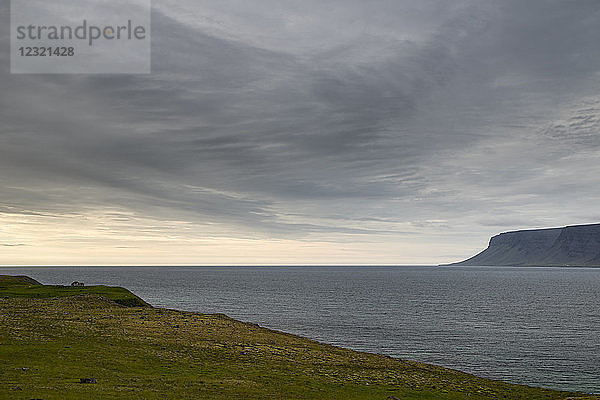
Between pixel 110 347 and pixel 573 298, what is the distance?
188 metres

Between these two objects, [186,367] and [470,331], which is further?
[470,331]

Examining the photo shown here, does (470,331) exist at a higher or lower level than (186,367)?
lower

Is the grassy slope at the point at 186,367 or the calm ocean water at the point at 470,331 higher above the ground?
the grassy slope at the point at 186,367

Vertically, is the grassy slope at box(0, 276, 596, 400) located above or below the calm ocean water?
above

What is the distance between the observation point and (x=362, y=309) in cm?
14288

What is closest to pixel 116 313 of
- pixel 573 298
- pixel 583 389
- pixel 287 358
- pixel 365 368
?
pixel 287 358

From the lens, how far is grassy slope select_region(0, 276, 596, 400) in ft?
110

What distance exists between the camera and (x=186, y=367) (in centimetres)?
4325

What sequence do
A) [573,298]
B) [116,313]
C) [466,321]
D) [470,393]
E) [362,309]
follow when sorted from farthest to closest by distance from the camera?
[573,298] < [362,309] < [466,321] < [116,313] < [470,393]

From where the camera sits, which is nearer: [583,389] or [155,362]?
[155,362]

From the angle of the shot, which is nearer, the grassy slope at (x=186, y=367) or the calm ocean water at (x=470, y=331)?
the grassy slope at (x=186, y=367)

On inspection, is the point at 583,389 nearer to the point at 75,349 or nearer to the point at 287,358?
the point at 287,358

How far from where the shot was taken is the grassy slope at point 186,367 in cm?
3359

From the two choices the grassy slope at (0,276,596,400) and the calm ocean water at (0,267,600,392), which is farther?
the calm ocean water at (0,267,600,392)
